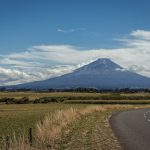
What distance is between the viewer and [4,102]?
4656 inches

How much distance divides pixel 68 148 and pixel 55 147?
0.55 metres

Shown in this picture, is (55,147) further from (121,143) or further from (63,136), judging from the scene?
(63,136)

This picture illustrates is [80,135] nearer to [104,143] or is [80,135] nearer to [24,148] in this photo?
[104,143]

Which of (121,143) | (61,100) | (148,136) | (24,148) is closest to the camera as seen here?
(24,148)

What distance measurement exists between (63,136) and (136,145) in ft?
15.9

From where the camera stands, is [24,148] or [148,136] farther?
[148,136]

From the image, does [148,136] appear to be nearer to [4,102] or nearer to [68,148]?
[68,148]

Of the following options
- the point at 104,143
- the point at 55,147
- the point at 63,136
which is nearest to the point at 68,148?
the point at 55,147

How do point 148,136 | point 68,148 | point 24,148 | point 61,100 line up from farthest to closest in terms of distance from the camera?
point 61,100
point 148,136
point 68,148
point 24,148

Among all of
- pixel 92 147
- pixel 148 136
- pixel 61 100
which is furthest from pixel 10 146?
pixel 61 100

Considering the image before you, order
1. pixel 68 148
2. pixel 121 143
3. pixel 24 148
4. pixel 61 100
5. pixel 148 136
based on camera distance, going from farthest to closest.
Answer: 1. pixel 61 100
2. pixel 148 136
3. pixel 121 143
4. pixel 68 148
5. pixel 24 148

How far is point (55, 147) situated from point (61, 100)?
327ft

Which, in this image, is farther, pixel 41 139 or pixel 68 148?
pixel 41 139

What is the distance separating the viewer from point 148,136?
66.8 ft
